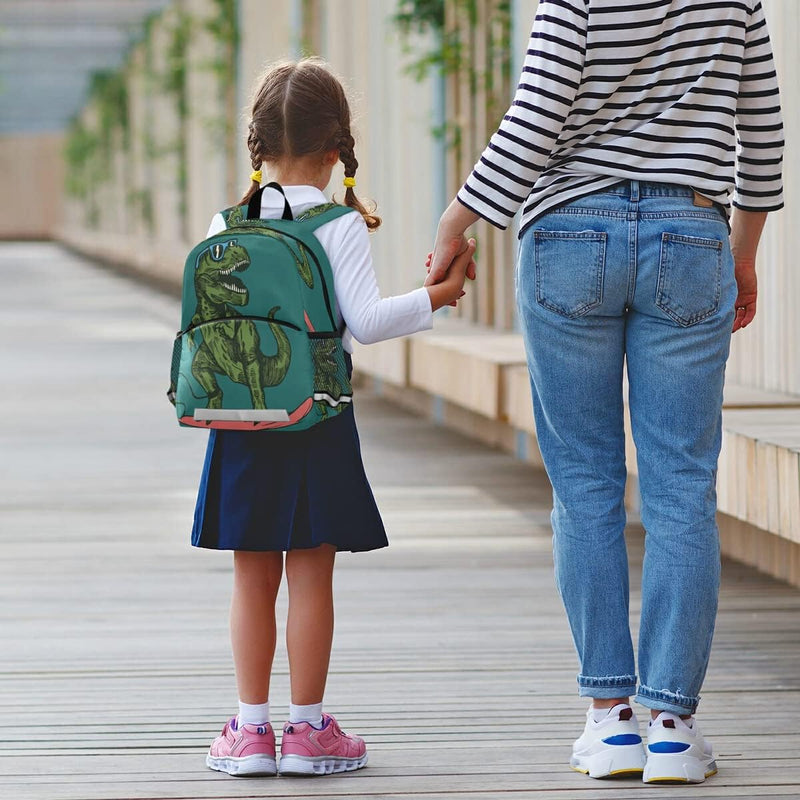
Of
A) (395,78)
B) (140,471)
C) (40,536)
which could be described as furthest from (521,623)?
(395,78)

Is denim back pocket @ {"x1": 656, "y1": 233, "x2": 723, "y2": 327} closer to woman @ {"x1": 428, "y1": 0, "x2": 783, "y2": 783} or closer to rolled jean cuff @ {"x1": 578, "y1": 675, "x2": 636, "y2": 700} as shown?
woman @ {"x1": 428, "y1": 0, "x2": 783, "y2": 783}

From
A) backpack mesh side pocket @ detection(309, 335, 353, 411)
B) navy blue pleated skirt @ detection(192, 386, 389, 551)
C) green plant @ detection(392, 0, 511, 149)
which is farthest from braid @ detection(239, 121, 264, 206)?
green plant @ detection(392, 0, 511, 149)

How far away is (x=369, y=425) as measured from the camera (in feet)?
24.6

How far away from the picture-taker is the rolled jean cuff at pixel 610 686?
7.58ft

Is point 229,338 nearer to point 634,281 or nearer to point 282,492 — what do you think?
point 282,492

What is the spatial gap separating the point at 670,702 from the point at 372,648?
3.76 feet

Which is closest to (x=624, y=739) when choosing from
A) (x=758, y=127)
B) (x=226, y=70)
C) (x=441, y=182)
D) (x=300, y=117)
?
(x=758, y=127)

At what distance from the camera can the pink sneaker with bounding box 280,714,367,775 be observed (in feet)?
7.88

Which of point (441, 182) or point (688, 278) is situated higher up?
point (688, 278)

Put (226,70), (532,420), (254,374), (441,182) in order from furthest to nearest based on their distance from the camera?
(226,70), (441,182), (532,420), (254,374)

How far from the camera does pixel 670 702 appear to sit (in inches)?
89.4

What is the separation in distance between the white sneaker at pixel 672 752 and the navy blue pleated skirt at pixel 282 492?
0.47 meters

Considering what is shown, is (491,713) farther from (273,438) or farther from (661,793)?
(273,438)

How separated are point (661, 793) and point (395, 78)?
631 centimetres
